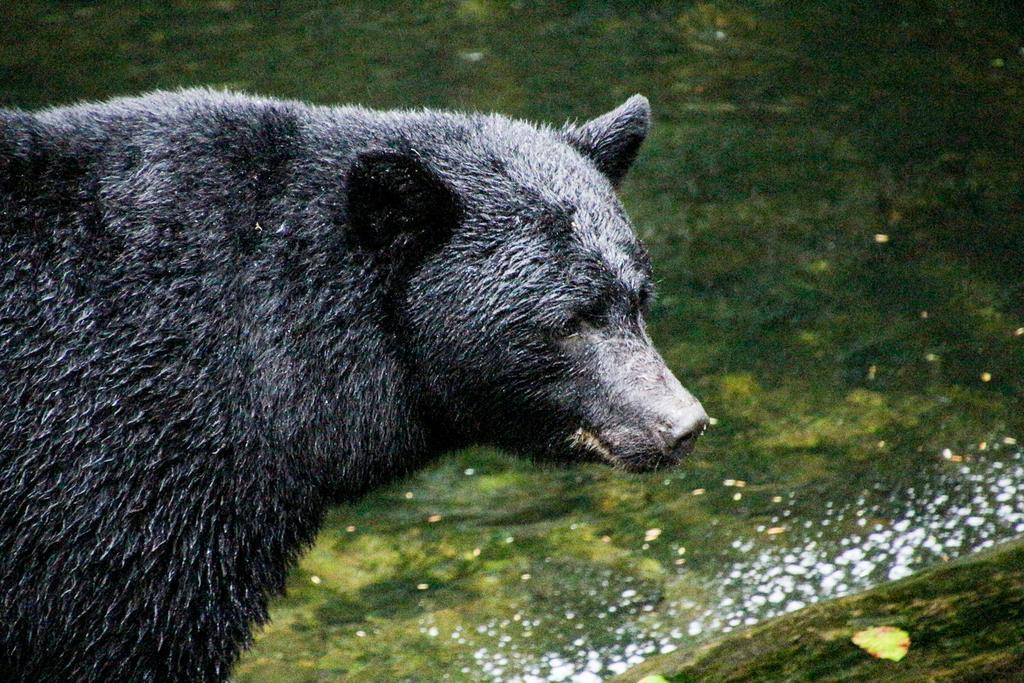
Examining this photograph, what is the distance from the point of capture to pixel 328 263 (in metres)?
4.15

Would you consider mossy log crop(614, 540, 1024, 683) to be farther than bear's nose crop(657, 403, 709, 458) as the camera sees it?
Yes

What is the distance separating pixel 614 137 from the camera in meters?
4.79

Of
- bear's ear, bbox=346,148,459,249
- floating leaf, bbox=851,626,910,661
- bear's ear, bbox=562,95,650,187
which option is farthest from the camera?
bear's ear, bbox=562,95,650,187

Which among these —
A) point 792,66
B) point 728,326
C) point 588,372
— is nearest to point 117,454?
point 588,372

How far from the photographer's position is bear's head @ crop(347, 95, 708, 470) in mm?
4176

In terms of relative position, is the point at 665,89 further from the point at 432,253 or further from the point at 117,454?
the point at 117,454

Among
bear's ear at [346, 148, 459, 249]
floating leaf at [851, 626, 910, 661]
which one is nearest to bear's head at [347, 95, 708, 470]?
bear's ear at [346, 148, 459, 249]

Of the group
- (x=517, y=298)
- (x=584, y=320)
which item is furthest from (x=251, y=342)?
(x=584, y=320)

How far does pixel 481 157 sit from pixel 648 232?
368 cm

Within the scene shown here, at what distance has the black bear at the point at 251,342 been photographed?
3820 millimetres

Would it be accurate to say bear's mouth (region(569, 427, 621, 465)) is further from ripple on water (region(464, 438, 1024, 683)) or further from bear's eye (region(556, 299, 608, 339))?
ripple on water (region(464, 438, 1024, 683))

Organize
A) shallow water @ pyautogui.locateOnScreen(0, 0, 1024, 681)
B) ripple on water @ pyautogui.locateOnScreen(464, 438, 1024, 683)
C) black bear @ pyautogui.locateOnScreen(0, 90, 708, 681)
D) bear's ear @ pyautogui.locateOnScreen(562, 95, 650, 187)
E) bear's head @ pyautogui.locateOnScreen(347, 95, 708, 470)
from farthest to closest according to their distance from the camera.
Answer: shallow water @ pyautogui.locateOnScreen(0, 0, 1024, 681)
ripple on water @ pyautogui.locateOnScreen(464, 438, 1024, 683)
bear's ear @ pyautogui.locateOnScreen(562, 95, 650, 187)
bear's head @ pyautogui.locateOnScreen(347, 95, 708, 470)
black bear @ pyautogui.locateOnScreen(0, 90, 708, 681)

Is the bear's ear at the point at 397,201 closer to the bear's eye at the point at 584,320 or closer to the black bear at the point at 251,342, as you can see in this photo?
the black bear at the point at 251,342

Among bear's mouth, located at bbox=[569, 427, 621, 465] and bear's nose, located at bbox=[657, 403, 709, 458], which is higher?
bear's nose, located at bbox=[657, 403, 709, 458]
